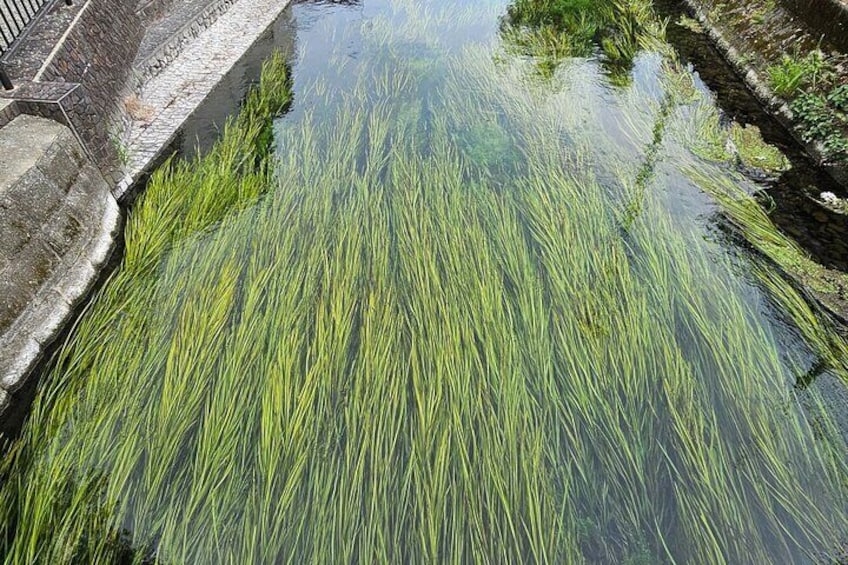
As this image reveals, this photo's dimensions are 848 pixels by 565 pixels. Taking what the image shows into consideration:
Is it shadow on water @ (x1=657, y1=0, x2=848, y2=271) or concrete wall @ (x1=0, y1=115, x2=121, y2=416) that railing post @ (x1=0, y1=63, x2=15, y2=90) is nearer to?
concrete wall @ (x1=0, y1=115, x2=121, y2=416)

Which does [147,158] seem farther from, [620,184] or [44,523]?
[620,184]

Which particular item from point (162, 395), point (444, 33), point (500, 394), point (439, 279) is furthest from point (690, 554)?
point (444, 33)

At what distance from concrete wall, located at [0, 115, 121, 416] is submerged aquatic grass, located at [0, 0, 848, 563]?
0.62ft

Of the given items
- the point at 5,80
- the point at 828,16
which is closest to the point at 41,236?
the point at 5,80

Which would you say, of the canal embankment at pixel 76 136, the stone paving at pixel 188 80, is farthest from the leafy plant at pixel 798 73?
the stone paving at pixel 188 80

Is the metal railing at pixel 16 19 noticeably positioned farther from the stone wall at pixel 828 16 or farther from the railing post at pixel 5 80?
the stone wall at pixel 828 16

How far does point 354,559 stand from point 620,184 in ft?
10.7

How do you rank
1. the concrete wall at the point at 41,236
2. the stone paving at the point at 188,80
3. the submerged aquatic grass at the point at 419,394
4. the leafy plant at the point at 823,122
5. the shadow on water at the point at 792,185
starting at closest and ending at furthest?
the submerged aquatic grass at the point at 419,394 < the concrete wall at the point at 41,236 < the shadow on water at the point at 792,185 < the leafy plant at the point at 823,122 < the stone paving at the point at 188,80

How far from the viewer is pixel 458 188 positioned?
370cm

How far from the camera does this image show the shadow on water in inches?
129

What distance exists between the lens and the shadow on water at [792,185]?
3289mm

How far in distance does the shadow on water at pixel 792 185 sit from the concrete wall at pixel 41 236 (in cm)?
476

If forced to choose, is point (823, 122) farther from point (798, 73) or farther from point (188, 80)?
point (188, 80)

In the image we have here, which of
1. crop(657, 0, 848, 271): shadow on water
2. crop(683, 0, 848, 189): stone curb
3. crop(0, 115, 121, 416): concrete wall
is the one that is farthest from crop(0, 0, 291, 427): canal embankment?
crop(683, 0, 848, 189): stone curb
